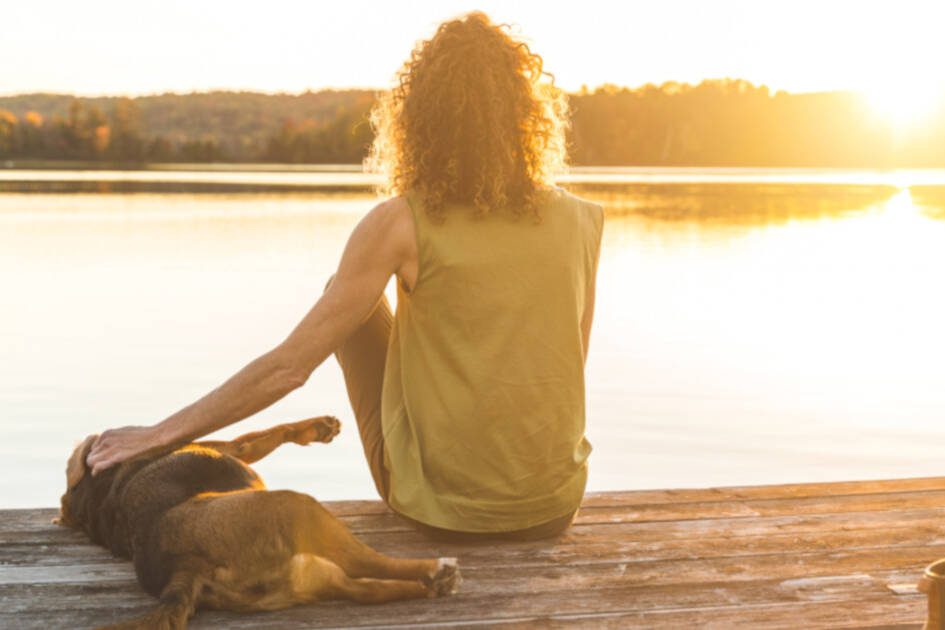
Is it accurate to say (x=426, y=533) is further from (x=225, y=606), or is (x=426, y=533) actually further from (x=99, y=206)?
(x=99, y=206)

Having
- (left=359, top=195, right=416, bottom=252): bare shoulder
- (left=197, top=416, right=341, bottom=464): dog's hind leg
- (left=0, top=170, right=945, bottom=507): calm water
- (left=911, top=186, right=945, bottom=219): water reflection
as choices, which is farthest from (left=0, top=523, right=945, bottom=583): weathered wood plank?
(left=911, top=186, right=945, bottom=219): water reflection

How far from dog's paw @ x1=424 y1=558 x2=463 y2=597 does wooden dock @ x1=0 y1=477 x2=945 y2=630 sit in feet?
0.11

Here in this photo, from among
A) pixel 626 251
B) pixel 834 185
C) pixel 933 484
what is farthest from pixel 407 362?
pixel 834 185

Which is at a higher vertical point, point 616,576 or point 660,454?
point 616,576

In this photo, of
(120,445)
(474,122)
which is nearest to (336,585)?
(120,445)

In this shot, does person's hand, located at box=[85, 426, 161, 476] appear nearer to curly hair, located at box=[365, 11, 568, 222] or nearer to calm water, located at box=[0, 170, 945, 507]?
curly hair, located at box=[365, 11, 568, 222]

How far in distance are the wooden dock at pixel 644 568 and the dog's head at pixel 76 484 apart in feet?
0.22

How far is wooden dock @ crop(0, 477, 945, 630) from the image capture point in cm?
329

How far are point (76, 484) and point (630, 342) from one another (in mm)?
9672

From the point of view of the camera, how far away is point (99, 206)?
33594 mm

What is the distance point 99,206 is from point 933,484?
31.4 meters

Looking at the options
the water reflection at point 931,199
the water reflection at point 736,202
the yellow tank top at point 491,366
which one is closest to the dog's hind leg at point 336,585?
the yellow tank top at point 491,366

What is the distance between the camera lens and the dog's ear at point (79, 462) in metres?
3.78

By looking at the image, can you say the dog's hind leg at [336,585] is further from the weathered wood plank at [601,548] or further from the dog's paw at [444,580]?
the weathered wood plank at [601,548]
